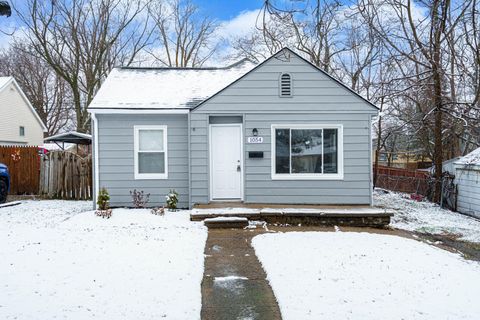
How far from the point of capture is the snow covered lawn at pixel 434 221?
8914mm

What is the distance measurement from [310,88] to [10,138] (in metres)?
21.8

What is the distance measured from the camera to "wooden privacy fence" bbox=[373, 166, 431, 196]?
15.1 meters

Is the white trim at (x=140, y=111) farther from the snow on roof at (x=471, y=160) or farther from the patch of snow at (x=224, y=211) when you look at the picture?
the snow on roof at (x=471, y=160)

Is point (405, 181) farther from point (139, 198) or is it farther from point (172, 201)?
point (139, 198)

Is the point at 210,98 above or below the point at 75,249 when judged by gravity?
above

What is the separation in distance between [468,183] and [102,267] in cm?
1040

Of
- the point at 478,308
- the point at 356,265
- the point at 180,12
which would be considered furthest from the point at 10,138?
the point at 478,308

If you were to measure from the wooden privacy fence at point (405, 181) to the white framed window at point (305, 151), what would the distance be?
20.4 feet

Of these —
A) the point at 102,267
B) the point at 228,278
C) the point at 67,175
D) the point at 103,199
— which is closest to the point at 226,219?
the point at 103,199

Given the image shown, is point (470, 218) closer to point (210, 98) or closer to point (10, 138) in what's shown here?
point (210, 98)

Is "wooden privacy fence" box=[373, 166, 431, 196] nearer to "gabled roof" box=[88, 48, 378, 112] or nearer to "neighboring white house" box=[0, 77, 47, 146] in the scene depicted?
"gabled roof" box=[88, 48, 378, 112]

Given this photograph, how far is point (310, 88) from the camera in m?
9.98

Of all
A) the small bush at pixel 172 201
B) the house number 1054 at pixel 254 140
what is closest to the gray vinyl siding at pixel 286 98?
the house number 1054 at pixel 254 140

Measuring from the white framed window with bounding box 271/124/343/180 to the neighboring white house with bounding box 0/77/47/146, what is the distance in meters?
20.2
